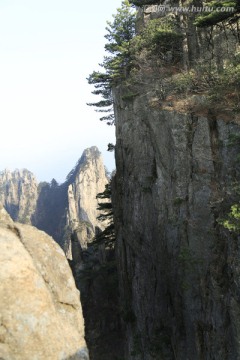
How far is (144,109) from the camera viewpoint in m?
26.9

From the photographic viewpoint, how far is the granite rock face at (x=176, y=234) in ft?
59.0

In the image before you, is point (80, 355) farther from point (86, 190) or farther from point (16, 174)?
point (16, 174)

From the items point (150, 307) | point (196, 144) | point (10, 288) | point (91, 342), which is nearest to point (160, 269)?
point (150, 307)

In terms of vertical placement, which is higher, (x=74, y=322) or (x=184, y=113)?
(x=184, y=113)

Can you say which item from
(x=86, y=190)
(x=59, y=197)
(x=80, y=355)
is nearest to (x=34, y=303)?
(x=80, y=355)

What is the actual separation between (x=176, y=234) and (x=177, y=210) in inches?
58.6

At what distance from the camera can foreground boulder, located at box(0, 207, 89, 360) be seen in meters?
6.95

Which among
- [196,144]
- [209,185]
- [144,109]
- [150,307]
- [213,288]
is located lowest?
[150,307]

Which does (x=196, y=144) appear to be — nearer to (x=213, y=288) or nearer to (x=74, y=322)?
(x=213, y=288)

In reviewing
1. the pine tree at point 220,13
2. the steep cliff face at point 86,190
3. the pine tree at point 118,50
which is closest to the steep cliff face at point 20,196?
the steep cliff face at point 86,190

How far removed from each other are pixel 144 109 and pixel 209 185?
9.56m

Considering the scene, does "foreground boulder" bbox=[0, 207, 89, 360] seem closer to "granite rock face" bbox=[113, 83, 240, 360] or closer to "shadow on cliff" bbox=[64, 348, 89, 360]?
"shadow on cliff" bbox=[64, 348, 89, 360]

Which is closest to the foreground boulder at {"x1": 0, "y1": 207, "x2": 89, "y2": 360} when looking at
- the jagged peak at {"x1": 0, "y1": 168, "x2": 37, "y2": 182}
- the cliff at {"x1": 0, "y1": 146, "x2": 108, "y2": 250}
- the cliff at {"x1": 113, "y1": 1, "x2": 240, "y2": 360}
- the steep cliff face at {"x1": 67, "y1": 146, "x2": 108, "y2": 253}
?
the cliff at {"x1": 113, "y1": 1, "x2": 240, "y2": 360}

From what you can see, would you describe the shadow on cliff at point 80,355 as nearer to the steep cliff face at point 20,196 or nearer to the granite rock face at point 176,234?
the granite rock face at point 176,234
